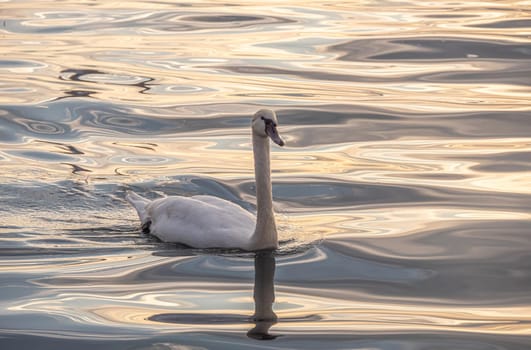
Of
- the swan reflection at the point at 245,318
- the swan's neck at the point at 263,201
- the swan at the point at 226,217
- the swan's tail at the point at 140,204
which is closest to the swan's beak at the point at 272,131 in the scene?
the swan at the point at 226,217

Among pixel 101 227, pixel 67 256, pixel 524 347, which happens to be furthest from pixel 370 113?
pixel 524 347

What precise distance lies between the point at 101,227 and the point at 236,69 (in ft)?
31.5

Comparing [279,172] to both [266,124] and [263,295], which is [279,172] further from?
[263,295]

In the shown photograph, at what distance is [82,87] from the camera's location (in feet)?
70.7

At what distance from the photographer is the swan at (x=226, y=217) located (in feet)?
41.4

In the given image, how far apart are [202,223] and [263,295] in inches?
69.9

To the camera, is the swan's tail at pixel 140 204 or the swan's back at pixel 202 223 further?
the swan's tail at pixel 140 204

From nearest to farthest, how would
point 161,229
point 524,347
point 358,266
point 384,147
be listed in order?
point 524,347
point 358,266
point 161,229
point 384,147

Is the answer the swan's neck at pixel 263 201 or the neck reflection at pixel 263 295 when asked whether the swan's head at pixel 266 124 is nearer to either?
the swan's neck at pixel 263 201

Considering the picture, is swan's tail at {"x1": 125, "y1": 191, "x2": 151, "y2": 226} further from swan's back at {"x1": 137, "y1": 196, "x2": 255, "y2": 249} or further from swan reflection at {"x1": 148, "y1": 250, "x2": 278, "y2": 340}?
swan reflection at {"x1": 148, "y1": 250, "x2": 278, "y2": 340}

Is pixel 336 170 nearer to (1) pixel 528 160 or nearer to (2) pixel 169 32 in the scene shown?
(1) pixel 528 160

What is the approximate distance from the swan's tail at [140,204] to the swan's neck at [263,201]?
152 cm

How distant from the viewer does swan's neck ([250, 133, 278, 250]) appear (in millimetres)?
12672

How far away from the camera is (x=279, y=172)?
1645 centimetres
